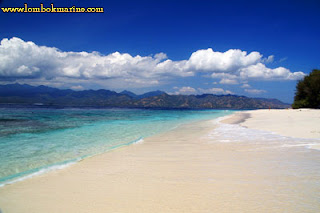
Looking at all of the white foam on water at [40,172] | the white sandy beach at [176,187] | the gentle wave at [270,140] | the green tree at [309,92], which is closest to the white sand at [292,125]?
the gentle wave at [270,140]

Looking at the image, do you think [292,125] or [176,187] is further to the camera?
[292,125]

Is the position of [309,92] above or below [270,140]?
above

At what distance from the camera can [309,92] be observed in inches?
1893

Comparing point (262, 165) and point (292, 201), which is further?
point (262, 165)

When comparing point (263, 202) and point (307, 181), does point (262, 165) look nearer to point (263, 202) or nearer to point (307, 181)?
point (307, 181)

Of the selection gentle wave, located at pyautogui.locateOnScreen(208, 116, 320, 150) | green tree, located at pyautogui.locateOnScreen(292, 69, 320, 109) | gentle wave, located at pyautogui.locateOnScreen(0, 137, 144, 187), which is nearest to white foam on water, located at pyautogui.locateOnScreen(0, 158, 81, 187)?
gentle wave, located at pyautogui.locateOnScreen(0, 137, 144, 187)

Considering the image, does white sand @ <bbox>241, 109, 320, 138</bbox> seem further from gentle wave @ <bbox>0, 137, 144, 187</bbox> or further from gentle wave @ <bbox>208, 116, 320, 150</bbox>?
gentle wave @ <bbox>0, 137, 144, 187</bbox>

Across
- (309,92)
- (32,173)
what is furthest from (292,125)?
(309,92)

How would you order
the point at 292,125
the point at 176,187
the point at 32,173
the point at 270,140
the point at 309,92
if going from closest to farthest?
the point at 176,187
the point at 32,173
the point at 270,140
the point at 292,125
the point at 309,92

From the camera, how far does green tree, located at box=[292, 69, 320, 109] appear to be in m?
46.4

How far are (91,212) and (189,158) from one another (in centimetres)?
405

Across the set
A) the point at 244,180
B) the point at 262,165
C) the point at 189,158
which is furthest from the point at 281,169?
the point at 189,158

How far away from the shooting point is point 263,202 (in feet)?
10.1

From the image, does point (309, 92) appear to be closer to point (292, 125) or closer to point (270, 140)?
point (292, 125)
